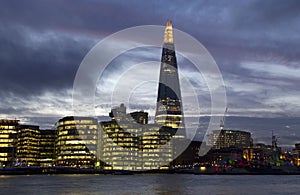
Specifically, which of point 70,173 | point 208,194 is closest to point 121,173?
point 70,173

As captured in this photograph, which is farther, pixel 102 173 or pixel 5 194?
pixel 102 173

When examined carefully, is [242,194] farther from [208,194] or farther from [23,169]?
[23,169]

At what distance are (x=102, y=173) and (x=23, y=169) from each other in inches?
1472

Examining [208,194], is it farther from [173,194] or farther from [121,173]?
[121,173]

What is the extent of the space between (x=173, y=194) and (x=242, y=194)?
495 inches

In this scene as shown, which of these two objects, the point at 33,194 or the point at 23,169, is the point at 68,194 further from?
the point at 23,169

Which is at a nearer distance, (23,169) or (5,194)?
(5,194)

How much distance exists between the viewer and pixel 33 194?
218 feet

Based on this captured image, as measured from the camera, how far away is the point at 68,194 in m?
65.1

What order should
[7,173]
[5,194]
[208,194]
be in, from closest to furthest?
1. [5,194]
2. [208,194]
3. [7,173]

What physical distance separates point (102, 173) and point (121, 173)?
29.9 ft

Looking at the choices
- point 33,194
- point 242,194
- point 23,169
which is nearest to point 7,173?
point 23,169

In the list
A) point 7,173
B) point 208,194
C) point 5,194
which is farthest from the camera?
point 7,173

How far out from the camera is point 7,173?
187750mm
